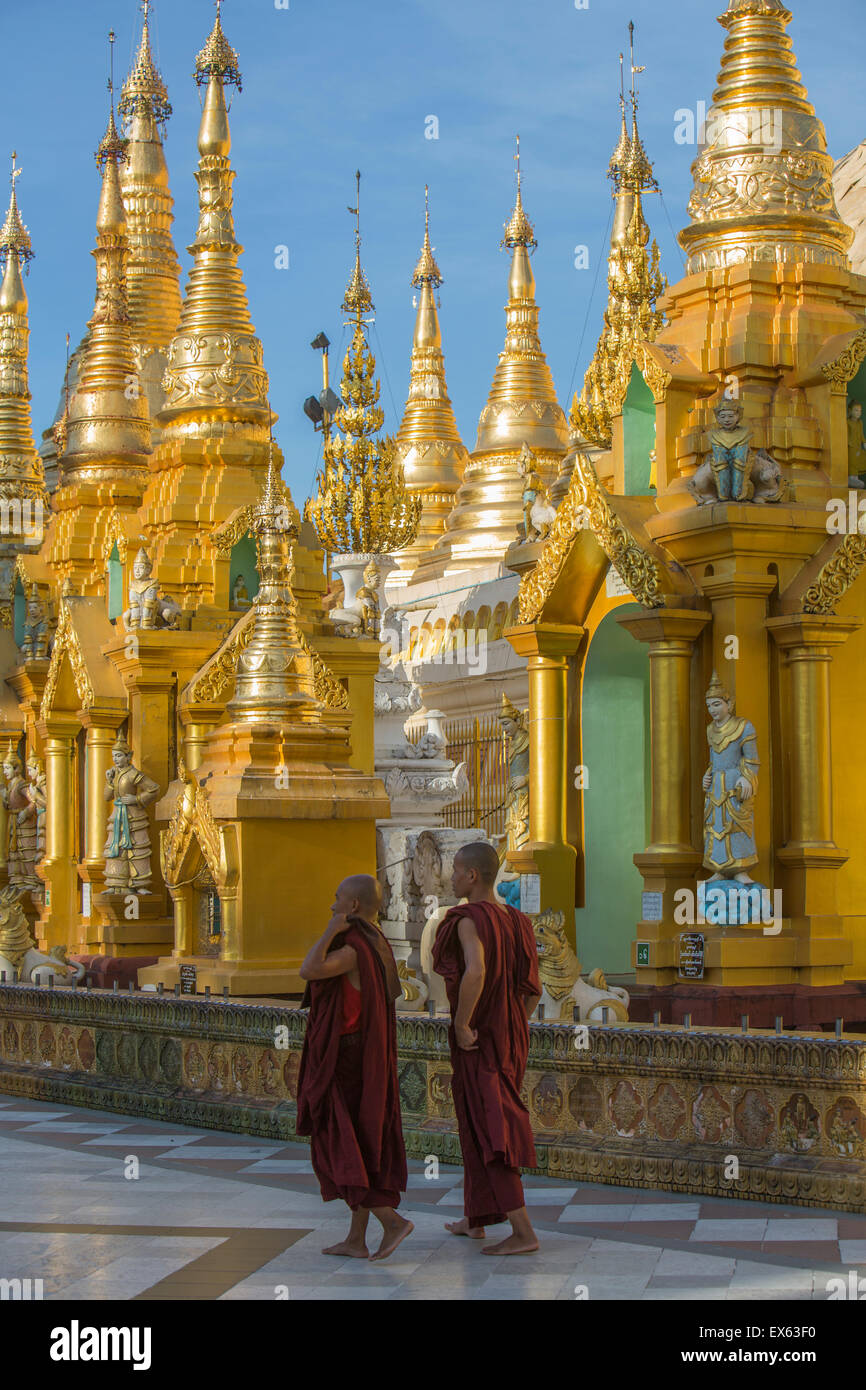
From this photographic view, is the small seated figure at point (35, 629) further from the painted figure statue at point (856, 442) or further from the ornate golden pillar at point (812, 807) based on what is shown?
the ornate golden pillar at point (812, 807)

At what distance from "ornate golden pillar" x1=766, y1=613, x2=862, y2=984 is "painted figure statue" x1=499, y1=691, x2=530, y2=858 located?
2.55m

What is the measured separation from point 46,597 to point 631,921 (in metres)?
11.0

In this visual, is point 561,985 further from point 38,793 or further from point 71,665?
point 38,793

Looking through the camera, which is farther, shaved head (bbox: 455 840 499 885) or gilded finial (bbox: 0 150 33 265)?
gilded finial (bbox: 0 150 33 265)

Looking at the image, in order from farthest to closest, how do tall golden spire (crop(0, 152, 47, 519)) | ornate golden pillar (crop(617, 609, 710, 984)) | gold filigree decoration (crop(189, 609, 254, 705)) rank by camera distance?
tall golden spire (crop(0, 152, 47, 519))
gold filigree decoration (crop(189, 609, 254, 705))
ornate golden pillar (crop(617, 609, 710, 984))

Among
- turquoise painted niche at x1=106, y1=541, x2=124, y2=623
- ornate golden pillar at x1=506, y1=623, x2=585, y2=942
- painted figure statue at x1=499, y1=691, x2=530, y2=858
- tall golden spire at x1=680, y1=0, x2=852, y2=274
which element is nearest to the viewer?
tall golden spire at x1=680, y1=0, x2=852, y2=274

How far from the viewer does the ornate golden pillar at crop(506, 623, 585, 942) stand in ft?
45.6

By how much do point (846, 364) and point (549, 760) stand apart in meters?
3.32

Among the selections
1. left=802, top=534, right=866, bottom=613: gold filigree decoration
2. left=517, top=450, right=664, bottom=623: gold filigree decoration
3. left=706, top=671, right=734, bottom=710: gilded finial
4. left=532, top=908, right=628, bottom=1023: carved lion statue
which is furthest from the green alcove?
left=532, top=908, right=628, bottom=1023: carved lion statue

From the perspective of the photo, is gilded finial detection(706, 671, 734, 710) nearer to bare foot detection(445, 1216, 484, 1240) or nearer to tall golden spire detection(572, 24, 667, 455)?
bare foot detection(445, 1216, 484, 1240)

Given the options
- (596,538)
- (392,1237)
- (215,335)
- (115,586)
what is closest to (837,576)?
(596,538)

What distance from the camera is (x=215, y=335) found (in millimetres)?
19734
